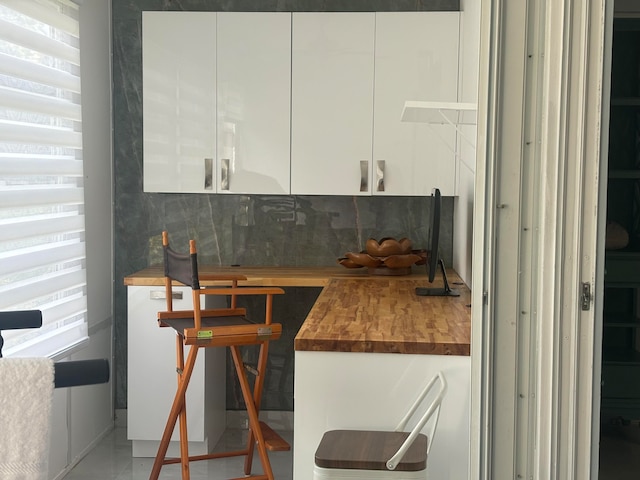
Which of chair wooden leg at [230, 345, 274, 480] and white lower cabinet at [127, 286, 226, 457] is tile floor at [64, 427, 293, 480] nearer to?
white lower cabinet at [127, 286, 226, 457]

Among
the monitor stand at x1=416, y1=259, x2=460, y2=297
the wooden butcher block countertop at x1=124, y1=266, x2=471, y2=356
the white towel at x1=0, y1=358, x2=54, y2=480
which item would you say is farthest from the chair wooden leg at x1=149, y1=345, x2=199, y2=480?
the white towel at x1=0, y1=358, x2=54, y2=480

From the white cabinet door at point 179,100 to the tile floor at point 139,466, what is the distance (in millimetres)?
1341

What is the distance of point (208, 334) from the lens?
10.8 feet

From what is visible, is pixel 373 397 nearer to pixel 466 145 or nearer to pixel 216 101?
pixel 466 145

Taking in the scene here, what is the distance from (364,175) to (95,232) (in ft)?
4.67

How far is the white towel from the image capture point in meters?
1.84

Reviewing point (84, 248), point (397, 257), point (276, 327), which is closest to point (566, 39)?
point (276, 327)

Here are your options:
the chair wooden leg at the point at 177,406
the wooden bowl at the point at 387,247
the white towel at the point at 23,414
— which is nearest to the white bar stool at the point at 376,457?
the white towel at the point at 23,414

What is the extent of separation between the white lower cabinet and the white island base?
5.69ft

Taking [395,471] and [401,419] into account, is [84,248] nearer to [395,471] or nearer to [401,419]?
[401,419]

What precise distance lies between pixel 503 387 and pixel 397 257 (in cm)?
208

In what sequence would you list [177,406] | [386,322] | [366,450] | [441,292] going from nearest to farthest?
[366,450] < [386,322] < [441,292] < [177,406]

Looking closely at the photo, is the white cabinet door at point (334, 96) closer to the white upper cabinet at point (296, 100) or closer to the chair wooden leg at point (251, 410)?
the white upper cabinet at point (296, 100)

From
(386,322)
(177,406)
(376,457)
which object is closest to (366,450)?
(376,457)
